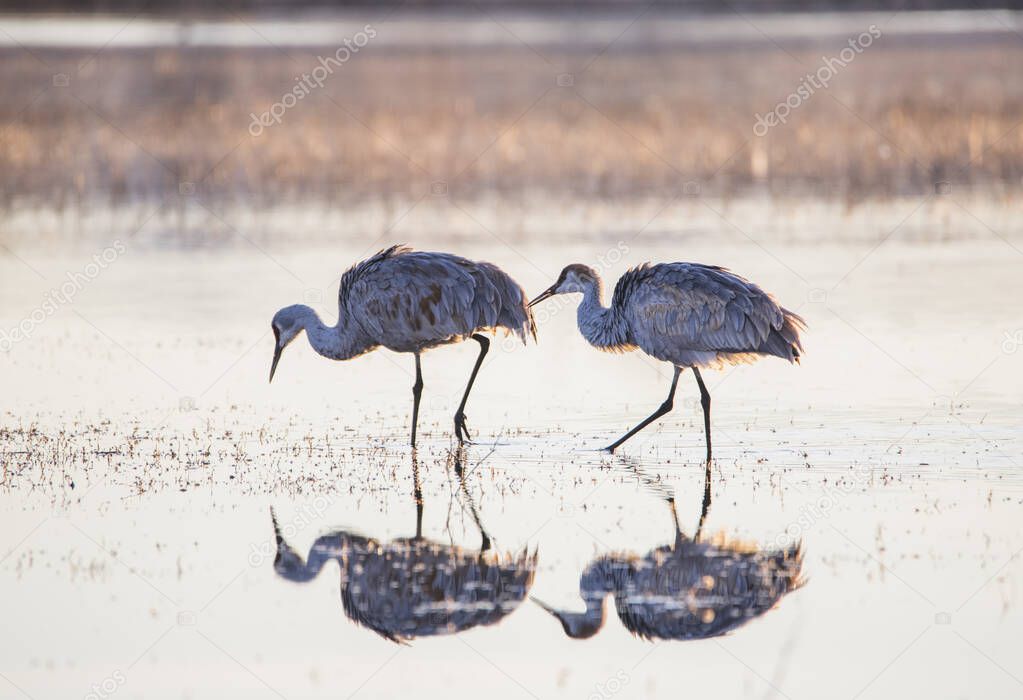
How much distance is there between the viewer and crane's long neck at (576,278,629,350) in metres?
10.9

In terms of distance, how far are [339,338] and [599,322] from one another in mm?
1752

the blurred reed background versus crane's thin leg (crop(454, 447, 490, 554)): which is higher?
crane's thin leg (crop(454, 447, 490, 554))

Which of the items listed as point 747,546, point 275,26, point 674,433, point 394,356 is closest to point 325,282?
point 394,356

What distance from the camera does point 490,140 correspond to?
24.1m

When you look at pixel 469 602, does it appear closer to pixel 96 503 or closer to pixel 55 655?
pixel 55 655

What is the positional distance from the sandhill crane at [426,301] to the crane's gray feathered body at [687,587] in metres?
3.26

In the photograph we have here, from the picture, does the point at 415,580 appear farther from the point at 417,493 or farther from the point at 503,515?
the point at 417,493

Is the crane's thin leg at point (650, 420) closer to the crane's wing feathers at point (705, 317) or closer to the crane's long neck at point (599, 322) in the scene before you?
the crane's wing feathers at point (705, 317)

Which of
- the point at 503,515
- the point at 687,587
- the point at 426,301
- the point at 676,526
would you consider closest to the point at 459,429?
the point at 426,301

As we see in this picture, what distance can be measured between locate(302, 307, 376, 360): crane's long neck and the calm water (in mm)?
438

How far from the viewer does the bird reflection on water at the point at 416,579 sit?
273 inches

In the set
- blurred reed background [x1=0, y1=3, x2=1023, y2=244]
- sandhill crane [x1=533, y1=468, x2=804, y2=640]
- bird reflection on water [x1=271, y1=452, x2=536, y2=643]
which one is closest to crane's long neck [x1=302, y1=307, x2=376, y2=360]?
bird reflection on water [x1=271, y1=452, x2=536, y2=643]

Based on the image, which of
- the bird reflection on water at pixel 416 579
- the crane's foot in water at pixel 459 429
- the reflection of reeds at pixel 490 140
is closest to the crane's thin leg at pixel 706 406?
the crane's foot in water at pixel 459 429

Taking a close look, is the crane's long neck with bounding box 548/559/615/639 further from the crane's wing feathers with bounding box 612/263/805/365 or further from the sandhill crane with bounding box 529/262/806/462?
the crane's wing feathers with bounding box 612/263/805/365
